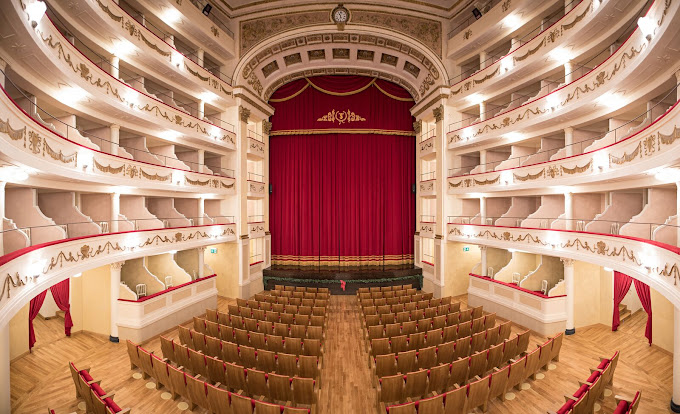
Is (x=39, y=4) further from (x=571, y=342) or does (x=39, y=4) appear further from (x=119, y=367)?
(x=571, y=342)

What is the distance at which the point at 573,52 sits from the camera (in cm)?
970

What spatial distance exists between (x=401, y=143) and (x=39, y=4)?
13.7 meters

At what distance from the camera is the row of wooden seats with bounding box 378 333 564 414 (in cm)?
469

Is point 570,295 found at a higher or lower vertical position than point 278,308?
higher

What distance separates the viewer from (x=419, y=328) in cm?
782

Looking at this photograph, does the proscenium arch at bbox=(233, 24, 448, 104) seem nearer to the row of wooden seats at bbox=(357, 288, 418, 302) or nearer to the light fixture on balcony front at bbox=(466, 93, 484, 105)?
the light fixture on balcony front at bbox=(466, 93, 484, 105)

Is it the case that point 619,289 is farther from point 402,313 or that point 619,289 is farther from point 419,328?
point 402,313

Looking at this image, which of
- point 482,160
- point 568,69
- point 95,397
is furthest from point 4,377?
point 568,69

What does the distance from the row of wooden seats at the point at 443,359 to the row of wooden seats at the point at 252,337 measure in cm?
159

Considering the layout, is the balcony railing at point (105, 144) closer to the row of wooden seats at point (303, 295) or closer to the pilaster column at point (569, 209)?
the row of wooden seats at point (303, 295)

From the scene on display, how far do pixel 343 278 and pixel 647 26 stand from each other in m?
11.8

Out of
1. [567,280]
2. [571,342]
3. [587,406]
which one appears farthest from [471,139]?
[587,406]

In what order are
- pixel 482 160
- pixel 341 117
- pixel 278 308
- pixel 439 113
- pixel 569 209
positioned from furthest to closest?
pixel 341 117 < pixel 439 113 < pixel 482 160 < pixel 569 209 < pixel 278 308

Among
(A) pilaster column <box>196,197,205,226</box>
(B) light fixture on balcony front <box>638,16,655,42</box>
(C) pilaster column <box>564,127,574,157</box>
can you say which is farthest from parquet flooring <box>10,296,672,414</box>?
(B) light fixture on balcony front <box>638,16,655,42</box>
